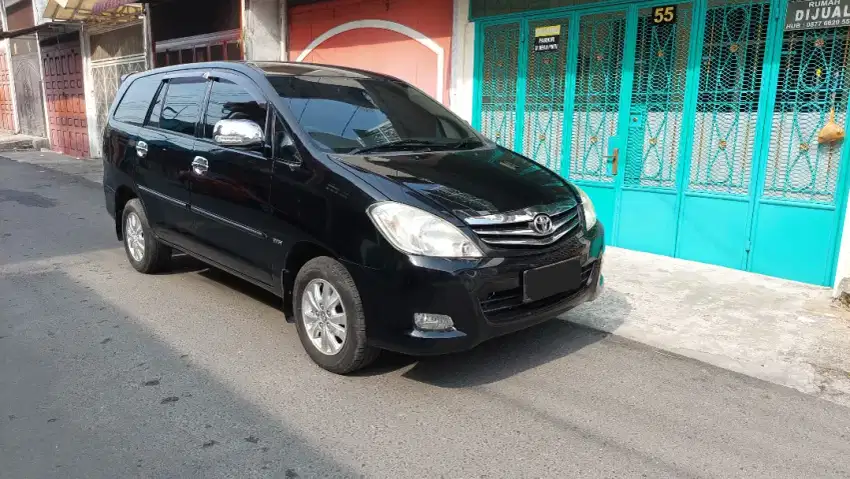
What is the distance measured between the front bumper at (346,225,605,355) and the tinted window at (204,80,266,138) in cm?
147

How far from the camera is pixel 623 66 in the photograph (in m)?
6.43

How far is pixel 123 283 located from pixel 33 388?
211 centimetres

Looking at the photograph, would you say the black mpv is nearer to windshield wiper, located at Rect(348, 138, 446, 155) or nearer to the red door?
windshield wiper, located at Rect(348, 138, 446, 155)

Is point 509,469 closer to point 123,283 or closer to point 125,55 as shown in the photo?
point 123,283

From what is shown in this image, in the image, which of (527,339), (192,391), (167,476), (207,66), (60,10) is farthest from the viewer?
(60,10)

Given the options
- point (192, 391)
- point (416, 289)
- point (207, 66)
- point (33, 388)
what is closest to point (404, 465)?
point (416, 289)

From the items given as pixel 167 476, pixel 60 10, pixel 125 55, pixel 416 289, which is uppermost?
pixel 60 10

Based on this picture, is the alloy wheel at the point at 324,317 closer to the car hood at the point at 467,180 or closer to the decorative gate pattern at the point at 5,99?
the car hood at the point at 467,180

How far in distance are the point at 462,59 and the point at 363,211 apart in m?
5.18

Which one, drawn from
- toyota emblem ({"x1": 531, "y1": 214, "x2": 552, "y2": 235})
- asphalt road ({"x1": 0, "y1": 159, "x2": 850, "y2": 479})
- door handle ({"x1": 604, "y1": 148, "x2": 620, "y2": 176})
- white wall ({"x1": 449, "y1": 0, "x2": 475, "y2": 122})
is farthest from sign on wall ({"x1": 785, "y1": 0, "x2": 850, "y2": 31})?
white wall ({"x1": 449, "y1": 0, "x2": 475, "y2": 122})

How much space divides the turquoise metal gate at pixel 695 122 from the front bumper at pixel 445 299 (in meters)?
3.21

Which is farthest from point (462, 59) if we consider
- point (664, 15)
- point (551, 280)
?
point (551, 280)

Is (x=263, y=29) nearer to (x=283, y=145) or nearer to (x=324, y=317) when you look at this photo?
(x=283, y=145)

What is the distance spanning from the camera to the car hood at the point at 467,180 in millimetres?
3441
